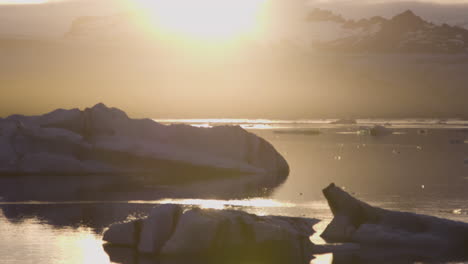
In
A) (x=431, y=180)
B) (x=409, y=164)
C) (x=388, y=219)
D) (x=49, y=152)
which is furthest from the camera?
(x=409, y=164)

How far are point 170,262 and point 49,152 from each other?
2646cm

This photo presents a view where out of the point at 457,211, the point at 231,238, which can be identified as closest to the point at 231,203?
the point at 457,211

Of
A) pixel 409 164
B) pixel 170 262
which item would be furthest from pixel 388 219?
pixel 409 164

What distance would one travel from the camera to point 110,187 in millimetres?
38094

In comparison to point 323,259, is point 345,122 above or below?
above

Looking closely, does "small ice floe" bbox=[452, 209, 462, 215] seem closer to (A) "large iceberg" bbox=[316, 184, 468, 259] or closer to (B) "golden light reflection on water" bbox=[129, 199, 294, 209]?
(A) "large iceberg" bbox=[316, 184, 468, 259]

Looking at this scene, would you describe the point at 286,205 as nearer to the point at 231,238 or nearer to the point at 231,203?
the point at 231,203

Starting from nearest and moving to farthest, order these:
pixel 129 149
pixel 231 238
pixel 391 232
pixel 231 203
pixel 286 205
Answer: pixel 231 238, pixel 391 232, pixel 286 205, pixel 231 203, pixel 129 149

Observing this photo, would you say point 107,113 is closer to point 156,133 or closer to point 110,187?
point 156,133

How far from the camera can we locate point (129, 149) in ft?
145

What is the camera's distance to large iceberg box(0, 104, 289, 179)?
4419 centimetres

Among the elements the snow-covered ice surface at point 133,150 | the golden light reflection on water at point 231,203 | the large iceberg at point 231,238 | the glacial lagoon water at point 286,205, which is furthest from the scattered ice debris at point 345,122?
the large iceberg at point 231,238

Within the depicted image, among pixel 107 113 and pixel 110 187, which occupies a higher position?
pixel 107 113

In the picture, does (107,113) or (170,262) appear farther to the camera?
(107,113)
